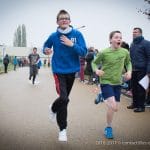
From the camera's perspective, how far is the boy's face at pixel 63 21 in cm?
622

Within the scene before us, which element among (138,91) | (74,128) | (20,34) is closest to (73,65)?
(74,128)

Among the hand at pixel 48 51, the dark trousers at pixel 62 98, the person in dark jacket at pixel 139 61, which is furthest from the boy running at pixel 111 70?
the person in dark jacket at pixel 139 61

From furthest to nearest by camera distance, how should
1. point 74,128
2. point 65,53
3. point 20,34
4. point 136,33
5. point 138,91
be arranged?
1. point 20,34
2. point 138,91
3. point 136,33
4. point 74,128
5. point 65,53

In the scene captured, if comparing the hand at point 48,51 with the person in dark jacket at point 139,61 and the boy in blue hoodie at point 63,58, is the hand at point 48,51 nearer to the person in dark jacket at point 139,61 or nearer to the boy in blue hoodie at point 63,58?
the boy in blue hoodie at point 63,58

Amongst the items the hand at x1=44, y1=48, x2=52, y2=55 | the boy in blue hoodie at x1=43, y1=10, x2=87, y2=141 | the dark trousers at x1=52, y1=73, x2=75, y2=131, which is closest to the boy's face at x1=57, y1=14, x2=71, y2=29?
the boy in blue hoodie at x1=43, y1=10, x2=87, y2=141

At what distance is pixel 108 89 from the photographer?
6.75 meters

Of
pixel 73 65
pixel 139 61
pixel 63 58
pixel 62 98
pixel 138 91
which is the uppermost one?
A: pixel 63 58

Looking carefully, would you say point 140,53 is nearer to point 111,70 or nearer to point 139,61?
point 139,61

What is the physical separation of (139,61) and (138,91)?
2.64 ft

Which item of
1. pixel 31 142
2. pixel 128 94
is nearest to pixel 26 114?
pixel 31 142

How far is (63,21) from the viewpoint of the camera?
20.5 ft

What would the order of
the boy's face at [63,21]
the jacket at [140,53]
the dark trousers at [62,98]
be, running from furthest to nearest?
A: 1. the jacket at [140,53]
2. the dark trousers at [62,98]
3. the boy's face at [63,21]

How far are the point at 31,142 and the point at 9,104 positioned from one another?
482 centimetres

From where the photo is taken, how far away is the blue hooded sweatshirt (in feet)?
20.9
